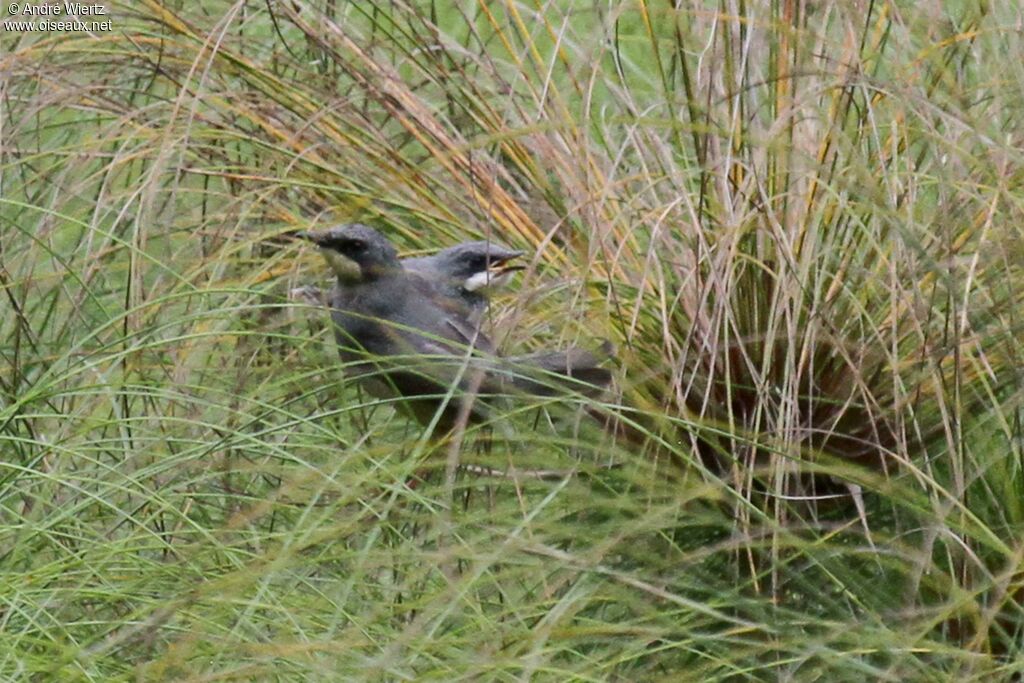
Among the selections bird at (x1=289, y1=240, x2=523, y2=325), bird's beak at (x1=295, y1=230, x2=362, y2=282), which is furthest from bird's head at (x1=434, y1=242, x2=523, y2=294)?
bird's beak at (x1=295, y1=230, x2=362, y2=282)

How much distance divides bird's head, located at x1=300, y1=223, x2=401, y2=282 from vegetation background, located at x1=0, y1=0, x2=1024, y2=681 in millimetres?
85

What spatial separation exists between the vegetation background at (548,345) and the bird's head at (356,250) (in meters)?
0.09

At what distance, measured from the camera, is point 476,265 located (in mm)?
2699

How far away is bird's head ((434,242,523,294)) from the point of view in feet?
8.75

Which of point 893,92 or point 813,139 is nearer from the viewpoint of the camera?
point 893,92

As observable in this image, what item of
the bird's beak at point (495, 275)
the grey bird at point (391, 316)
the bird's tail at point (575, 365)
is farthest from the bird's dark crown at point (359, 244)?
the bird's tail at point (575, 365)

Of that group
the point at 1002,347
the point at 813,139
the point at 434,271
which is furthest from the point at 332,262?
the point at 1002,347

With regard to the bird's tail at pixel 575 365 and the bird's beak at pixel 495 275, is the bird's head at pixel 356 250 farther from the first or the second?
the bird's tail at pixel 575 365

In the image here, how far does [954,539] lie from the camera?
218 centimetres

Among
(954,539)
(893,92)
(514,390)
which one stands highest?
(893,92)

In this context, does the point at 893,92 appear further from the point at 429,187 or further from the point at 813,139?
the point at 429,187

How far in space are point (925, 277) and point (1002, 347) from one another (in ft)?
0.83

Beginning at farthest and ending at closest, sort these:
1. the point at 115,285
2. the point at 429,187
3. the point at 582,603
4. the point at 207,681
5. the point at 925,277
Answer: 1. the point at 115,285
2. the point at 429,187
3. the point at 925,277
4. the point at 582,603
5. the point at 207,681

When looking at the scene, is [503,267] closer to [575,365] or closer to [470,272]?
[470,272]
